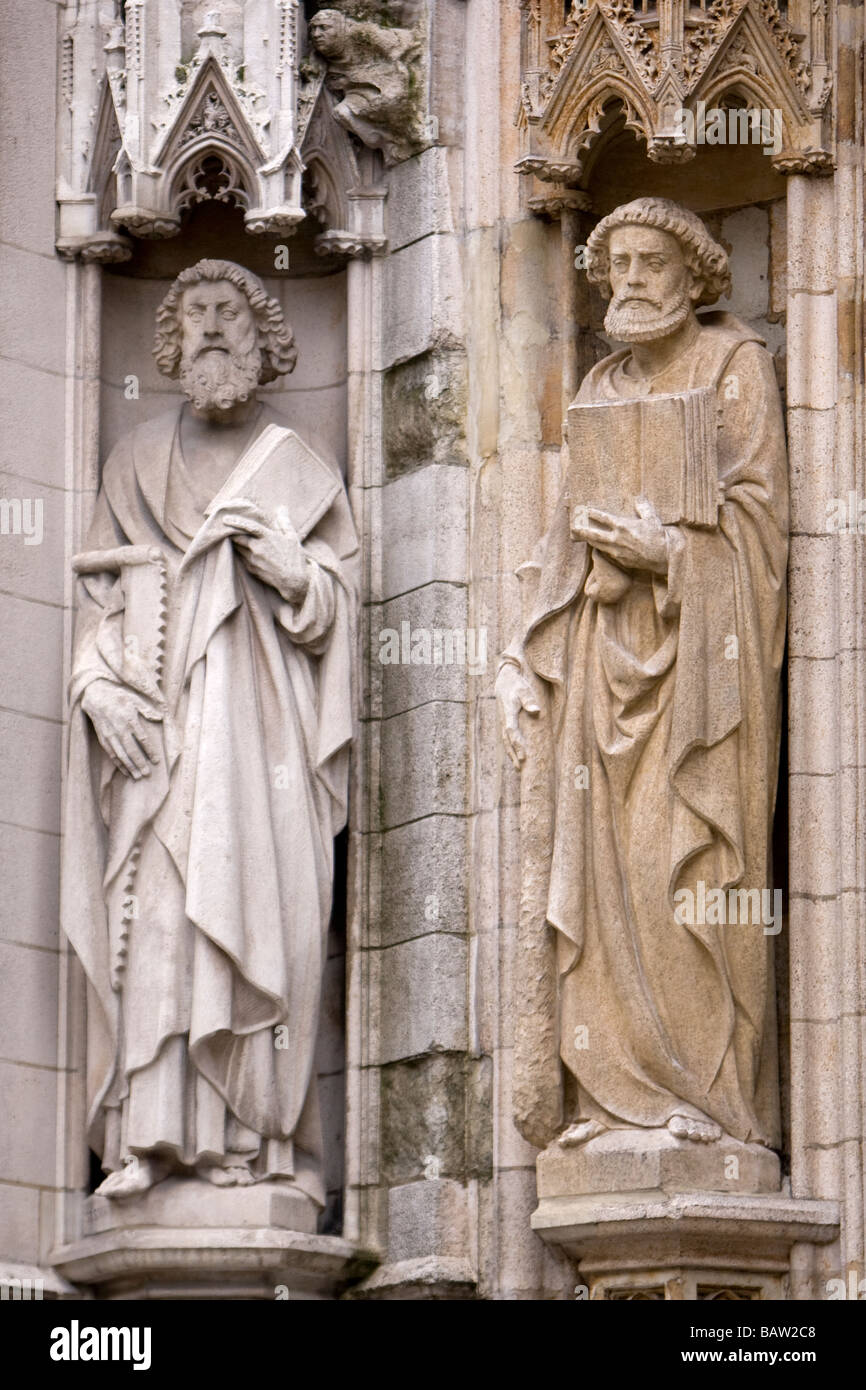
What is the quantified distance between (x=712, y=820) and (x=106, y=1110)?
1.93 m

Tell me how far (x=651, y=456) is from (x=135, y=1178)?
2.43 meters

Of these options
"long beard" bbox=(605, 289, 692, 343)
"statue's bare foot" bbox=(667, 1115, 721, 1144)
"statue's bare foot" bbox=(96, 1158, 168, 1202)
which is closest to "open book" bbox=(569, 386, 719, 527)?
"long beard" bbox=(605, 289, 692, 343)

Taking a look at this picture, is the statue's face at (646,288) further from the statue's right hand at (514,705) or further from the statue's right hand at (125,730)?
the statue's right hand at (125,730)

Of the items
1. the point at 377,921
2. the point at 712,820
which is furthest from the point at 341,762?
the point at 712,820

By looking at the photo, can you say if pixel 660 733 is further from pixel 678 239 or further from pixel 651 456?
pixel 678 239

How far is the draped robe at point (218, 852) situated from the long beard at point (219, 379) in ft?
0.76

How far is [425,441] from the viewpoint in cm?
1242

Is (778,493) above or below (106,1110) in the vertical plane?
above

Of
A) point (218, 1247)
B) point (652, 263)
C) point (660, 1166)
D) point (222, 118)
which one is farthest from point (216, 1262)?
point (222, 118)

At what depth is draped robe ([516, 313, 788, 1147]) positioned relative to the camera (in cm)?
1152

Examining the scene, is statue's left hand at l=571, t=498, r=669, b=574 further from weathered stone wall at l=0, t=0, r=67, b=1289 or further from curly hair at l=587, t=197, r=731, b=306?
weathered stone wall at l=0, t=0, r=67, b=1289

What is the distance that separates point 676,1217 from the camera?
1126 cm

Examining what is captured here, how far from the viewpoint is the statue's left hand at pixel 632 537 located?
38.0ft

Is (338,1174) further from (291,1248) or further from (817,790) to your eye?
(817,790)
